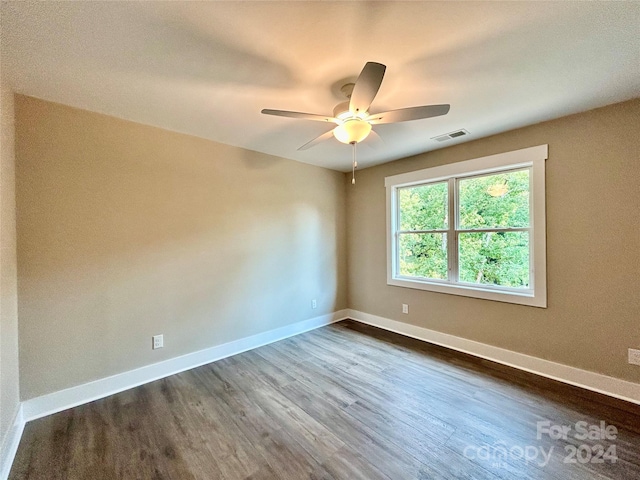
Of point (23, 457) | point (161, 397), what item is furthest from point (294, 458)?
point (23, 457)

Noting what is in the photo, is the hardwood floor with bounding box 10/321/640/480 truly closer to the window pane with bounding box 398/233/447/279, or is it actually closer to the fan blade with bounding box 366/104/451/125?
the window pane with bounding box 398/233/447/279

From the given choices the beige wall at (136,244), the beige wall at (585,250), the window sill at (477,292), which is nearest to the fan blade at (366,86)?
the beige wall at (136,244)

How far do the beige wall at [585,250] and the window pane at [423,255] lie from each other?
598 mm

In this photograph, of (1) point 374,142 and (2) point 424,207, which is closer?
(1) point 374,142

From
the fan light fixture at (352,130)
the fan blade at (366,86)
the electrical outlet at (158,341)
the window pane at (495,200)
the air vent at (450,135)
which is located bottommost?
the electrical outlet at (158,341)

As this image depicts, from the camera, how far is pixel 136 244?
7.97ft

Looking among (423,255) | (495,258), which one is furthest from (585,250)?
(423,255)

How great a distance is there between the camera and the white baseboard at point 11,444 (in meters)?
1.46

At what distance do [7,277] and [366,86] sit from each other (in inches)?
101

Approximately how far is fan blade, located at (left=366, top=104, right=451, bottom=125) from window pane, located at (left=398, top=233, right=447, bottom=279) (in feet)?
6.52

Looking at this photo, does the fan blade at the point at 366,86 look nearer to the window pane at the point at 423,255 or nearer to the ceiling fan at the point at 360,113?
the ceiling fan at the point at 360,113

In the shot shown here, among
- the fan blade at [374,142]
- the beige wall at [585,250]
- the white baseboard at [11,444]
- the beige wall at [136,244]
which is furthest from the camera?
the fan blade at [374,142]

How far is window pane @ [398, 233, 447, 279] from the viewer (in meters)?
3.34

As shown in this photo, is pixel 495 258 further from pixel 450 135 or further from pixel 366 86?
pixel 366 86
